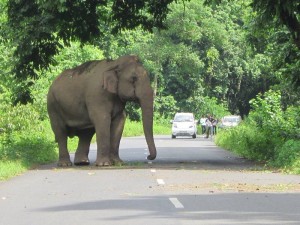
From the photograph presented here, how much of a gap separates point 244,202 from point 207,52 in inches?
2744

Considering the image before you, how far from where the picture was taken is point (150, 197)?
17188mm

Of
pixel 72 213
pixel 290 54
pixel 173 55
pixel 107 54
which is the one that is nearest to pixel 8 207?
pixel 72 213

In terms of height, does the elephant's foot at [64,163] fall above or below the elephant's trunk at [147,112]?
below

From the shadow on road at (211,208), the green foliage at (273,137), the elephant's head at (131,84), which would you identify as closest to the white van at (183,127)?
the green foliage at (273,137)

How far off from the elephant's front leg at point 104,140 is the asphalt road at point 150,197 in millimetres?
1237

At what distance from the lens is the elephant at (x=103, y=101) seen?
27.7 metres

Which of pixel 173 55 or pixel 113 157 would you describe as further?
pixel 173 55

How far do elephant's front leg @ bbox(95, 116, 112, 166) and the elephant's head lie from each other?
1009 mm

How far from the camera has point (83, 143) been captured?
97.0 ft

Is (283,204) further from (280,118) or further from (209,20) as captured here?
(209,20)

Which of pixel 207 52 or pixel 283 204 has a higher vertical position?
pixel 207 52

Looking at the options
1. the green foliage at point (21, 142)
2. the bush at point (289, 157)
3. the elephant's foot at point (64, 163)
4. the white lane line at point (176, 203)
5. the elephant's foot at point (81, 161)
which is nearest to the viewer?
the white lane line at point (176, 203)

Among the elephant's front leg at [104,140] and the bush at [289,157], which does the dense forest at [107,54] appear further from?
the elephant's front leg at [104,140]

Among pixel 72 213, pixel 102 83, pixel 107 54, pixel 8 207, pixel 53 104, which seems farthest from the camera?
pixel 107 54
